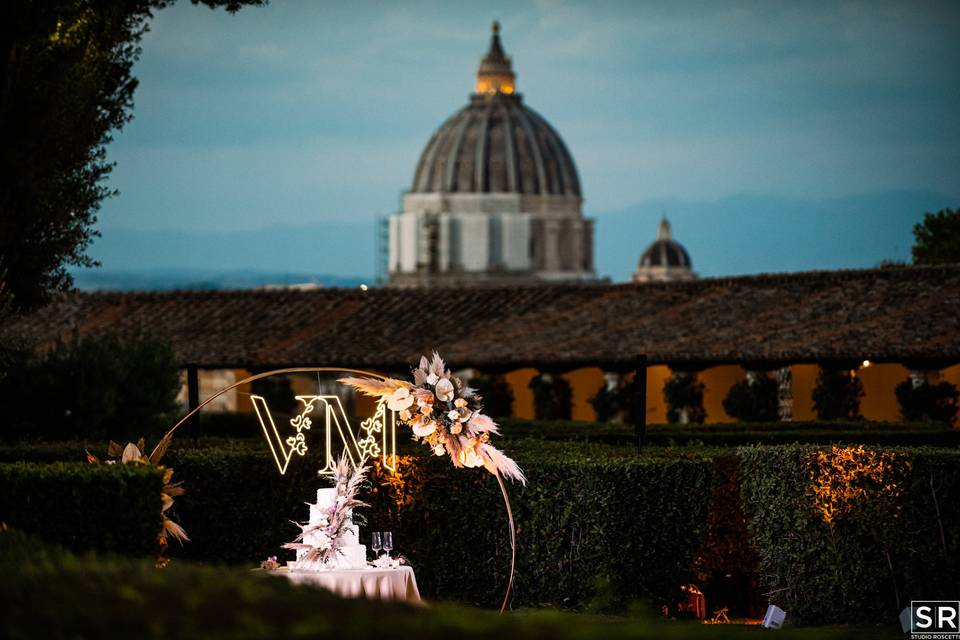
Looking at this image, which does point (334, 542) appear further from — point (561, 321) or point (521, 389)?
point (561, 321)

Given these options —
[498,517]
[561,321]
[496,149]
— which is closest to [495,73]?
[496,149]

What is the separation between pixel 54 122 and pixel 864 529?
9292 millimetres

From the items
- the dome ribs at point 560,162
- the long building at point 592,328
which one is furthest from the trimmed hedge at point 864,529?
the dome ribs at point 560,162

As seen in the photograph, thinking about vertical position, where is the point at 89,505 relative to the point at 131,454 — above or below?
below

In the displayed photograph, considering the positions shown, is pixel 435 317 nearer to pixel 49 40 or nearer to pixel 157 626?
pixel 49 40

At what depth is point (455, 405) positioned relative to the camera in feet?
39.8

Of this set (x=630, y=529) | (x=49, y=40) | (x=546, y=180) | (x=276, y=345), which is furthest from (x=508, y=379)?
(x=546, y=180)

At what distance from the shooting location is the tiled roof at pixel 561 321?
32.8 m

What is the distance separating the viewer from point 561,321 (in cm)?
3878

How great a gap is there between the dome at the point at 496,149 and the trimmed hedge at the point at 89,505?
14673 centimetres

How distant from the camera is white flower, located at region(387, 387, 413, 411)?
12148 mm

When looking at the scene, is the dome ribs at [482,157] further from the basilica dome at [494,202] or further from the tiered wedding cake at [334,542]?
the tiered wedding cake at [334,542]

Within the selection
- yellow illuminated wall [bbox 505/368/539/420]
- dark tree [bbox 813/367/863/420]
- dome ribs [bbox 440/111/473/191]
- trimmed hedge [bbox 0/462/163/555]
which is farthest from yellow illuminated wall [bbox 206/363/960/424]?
dome ribs [bbox 440/111/473/191]

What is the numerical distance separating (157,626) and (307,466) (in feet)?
31.6
